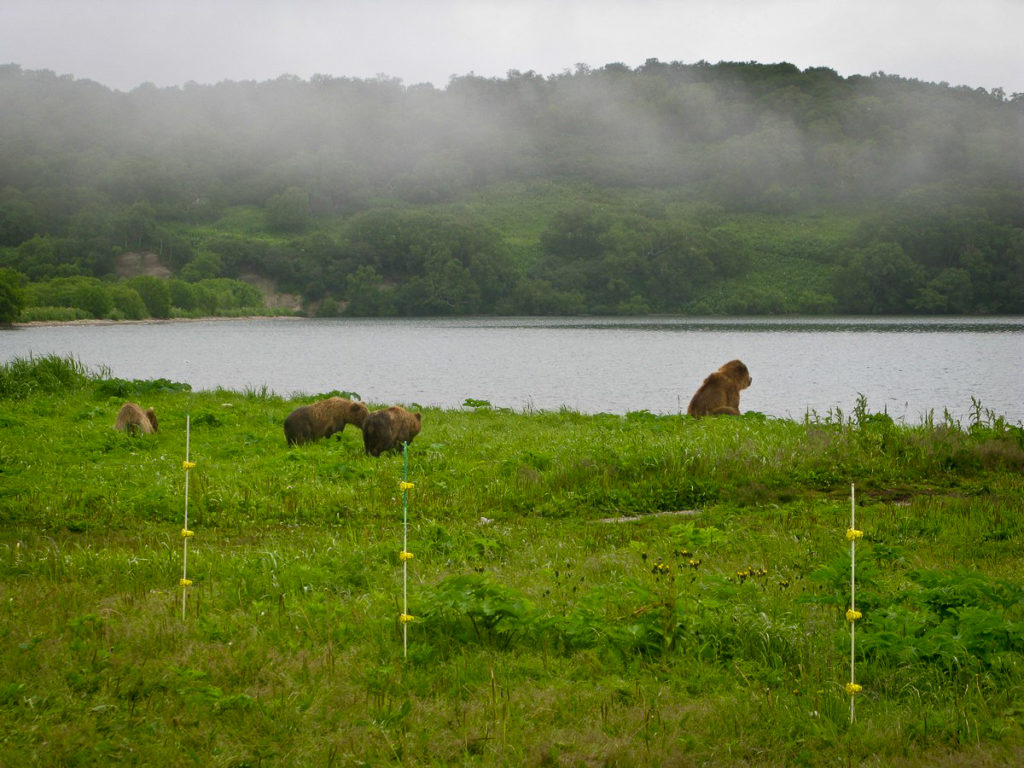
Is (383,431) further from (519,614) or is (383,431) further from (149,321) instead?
(149,321)

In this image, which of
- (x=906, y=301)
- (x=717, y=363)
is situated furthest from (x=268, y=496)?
(x=906, y=301)

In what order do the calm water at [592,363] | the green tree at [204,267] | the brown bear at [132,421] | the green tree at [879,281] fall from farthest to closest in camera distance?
1. the green tree at [204,267]
2. the green tree at [879,281]
3. the calm water at [592,363]
4. the brown bear at [132,421]

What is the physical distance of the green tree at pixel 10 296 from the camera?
61.7 metres

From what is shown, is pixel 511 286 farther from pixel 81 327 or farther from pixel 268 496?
pixel 268 496

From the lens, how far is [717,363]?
4994cm

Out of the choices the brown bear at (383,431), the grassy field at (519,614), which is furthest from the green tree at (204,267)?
the grassy field at (519,614)

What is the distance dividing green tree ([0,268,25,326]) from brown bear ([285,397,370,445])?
55.0 metres

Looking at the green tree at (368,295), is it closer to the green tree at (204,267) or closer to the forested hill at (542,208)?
the forested hill at (542,208)

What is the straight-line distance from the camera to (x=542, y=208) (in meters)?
161

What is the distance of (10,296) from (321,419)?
56.5m

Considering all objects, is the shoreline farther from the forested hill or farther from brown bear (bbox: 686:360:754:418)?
brown bear (bbox: 686:360:754:418)

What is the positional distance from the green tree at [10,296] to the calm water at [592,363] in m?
3.21

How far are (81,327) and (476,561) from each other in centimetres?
8557

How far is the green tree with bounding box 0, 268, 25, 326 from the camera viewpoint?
61.7 m
